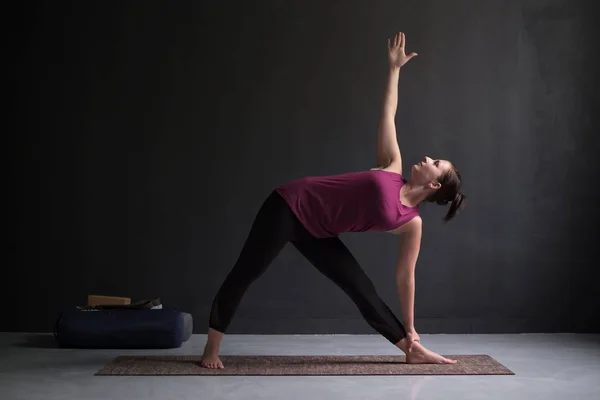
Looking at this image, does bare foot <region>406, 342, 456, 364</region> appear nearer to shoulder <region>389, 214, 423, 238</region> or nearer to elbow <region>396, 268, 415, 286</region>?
elbow <region>396, 268, 415, 286</region>

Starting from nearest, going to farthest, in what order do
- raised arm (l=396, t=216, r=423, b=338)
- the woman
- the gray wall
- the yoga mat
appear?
1. the yoga mat
2. the woman
3. raised arm (l=396, t=216, r=423, b=338)
4. the gray wall

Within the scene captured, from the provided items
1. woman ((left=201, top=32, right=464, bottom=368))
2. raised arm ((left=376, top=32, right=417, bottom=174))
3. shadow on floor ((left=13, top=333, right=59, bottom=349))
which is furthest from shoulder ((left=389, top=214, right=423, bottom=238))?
shadow on floor ((left=13, top=333, right=59, bottom=349))

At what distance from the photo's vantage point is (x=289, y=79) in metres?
5.29

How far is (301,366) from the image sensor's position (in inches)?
150

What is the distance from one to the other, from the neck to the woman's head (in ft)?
0.06

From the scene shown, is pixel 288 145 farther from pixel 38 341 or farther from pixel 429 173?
pixel 38 341

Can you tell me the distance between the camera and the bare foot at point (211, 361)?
379 centimetres

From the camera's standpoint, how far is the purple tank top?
3738 mm

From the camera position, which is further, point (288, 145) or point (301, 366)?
point (288, 145)

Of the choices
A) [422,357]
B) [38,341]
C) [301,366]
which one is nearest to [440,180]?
[422,357]

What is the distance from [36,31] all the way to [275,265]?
2.10m

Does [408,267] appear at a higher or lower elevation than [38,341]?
higher

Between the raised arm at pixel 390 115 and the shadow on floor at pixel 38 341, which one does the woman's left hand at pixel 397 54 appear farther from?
the shadow on floor at pixel 38 341

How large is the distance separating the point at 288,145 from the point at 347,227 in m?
1.58
